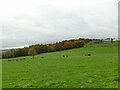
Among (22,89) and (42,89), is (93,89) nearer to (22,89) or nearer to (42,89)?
(42,89)

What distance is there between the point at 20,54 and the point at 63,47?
85.8ft

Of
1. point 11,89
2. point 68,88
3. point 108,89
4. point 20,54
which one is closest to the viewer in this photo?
point 108,89

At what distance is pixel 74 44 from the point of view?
167875mm

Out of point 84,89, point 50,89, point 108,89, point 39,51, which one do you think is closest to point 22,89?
point 50,89

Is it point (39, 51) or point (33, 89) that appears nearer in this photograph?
point (33, 89)

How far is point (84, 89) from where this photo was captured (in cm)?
1856

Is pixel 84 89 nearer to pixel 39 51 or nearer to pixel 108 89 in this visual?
pixel 108 89

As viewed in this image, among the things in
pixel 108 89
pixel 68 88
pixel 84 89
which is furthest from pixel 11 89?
pixel 108 89

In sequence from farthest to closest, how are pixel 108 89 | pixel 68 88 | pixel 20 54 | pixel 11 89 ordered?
1. pixel 20 54
2. pixel 11 89
3. pixel 68 88
4. pixel 108 89

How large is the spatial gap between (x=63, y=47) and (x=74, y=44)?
7.39 metres

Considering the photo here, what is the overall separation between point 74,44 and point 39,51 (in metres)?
22.2

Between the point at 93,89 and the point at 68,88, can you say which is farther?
the point at 68,88

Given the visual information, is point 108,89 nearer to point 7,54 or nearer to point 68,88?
point 68,88

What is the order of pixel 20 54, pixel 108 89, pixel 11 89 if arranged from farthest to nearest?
pixel 20 54 < pixel 11 89 < pixel 108 89
